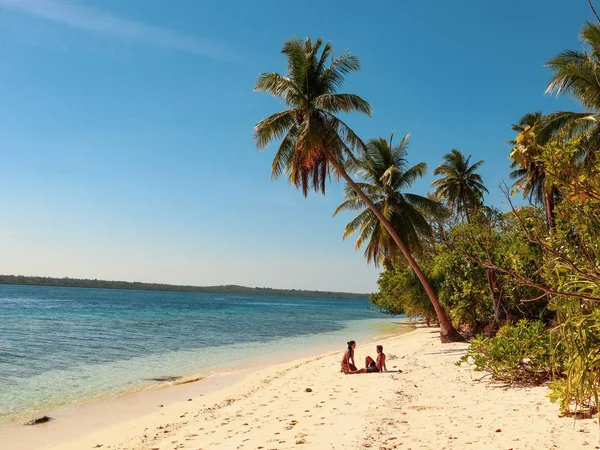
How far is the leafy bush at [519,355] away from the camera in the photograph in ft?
25.5

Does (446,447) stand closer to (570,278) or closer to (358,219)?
(570,278)

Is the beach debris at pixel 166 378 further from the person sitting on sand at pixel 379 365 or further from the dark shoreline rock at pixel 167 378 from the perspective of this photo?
the person sitting on sand at pixel 379 365

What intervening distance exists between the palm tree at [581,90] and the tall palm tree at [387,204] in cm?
603

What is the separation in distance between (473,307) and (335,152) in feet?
26.9

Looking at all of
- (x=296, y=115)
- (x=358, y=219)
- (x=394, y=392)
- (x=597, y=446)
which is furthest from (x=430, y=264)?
(x=597, y=446)

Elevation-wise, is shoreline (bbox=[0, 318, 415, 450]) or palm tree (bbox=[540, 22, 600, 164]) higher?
palm tree (bbox=[540, 22, 600, 164])

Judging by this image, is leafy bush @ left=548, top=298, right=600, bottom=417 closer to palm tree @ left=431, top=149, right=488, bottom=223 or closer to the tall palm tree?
the tall palm tree

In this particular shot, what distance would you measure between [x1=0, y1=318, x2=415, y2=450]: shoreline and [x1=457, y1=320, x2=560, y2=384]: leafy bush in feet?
24.7

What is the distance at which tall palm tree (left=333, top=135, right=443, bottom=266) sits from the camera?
1959 cm

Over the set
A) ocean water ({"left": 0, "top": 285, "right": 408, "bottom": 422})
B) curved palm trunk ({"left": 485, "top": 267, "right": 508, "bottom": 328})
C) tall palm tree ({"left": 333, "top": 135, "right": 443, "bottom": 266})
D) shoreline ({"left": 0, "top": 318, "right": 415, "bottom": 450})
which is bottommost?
ocean water ({"left": 0, "top": 285, "right": 408, "bottom": 422})

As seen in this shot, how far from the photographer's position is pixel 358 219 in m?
21.2

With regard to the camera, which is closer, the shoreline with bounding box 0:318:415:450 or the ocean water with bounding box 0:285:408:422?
the shoreline with bounding box 0:318:415:450

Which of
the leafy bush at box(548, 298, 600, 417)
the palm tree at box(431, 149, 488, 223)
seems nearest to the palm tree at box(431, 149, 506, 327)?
the palm tree at box(431, 149, 488, 223)

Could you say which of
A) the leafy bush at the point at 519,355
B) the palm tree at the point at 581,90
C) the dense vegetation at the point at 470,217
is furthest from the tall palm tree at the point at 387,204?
the leafy bush at the point at 519,355
